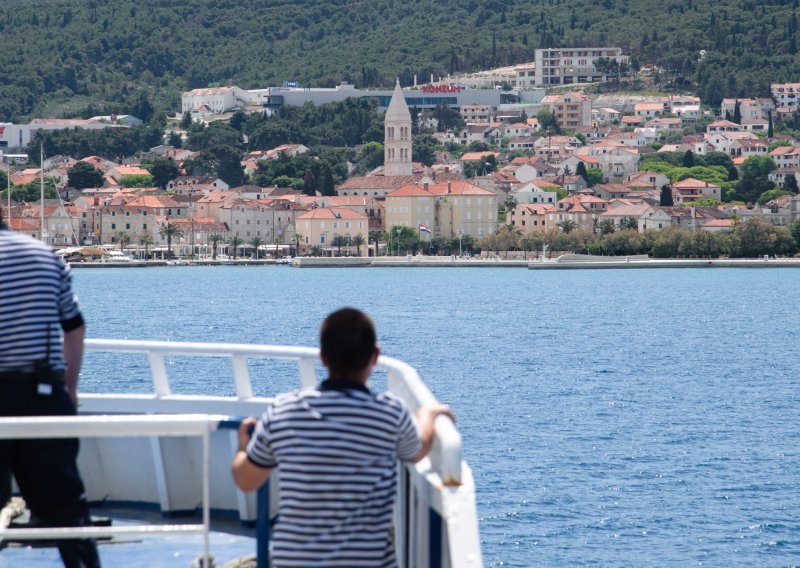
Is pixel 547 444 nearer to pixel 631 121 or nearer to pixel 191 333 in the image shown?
pixel 191 333

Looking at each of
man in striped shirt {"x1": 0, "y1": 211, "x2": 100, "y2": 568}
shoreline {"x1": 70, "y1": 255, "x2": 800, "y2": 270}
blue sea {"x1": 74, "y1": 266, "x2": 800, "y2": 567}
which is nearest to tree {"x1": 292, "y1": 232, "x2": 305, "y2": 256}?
shoreline {"x1": 70, "y1": 255, "x2": 800, "y2": 270}

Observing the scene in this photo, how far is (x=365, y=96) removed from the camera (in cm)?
17212

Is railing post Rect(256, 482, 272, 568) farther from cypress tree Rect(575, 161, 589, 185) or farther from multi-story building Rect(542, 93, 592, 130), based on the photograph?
multi-story building Rect(542, 93, 592, 130)

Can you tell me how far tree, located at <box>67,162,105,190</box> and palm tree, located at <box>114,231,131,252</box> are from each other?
19.1 m

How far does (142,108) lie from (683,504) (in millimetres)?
170581

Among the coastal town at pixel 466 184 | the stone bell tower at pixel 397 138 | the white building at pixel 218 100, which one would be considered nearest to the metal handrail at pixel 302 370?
the coastal town at pixel 466 184

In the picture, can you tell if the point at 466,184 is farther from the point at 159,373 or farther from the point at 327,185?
the point at 159,373

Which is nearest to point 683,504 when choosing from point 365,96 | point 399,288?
point 399,288

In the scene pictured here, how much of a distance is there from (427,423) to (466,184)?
122m

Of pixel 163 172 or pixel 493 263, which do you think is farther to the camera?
pixel 163 172

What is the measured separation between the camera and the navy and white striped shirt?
420 cm

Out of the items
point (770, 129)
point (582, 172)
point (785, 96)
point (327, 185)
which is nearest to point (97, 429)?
point (327, 185)

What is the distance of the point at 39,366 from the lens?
13.8 feet

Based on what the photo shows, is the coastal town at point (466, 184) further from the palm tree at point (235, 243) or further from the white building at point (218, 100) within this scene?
the white building at point (218, 100)
